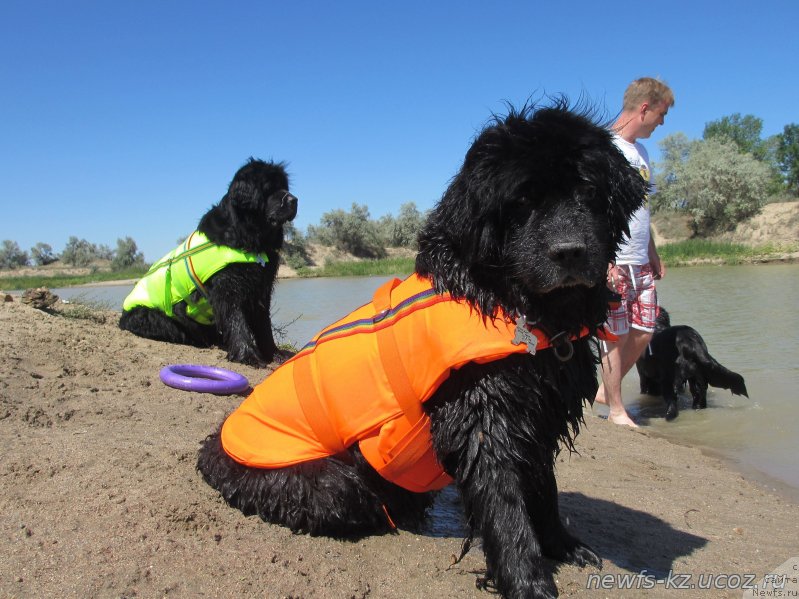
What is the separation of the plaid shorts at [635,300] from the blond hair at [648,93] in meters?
1.59

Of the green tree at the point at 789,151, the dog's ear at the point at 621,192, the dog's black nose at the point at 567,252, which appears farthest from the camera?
the green tree at the point at 789,151

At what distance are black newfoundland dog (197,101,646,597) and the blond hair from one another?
3693 millimetres

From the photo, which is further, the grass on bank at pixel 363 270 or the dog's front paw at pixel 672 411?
the grass on bank at pixel 363 270

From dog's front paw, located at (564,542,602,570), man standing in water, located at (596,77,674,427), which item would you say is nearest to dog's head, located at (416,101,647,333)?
dog's front paw, located at (564,542,602,570)

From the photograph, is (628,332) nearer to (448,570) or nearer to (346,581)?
(448,570)

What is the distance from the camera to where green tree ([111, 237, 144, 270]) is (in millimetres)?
48812

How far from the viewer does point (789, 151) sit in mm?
64625

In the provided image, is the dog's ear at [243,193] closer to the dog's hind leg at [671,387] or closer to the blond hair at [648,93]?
the blond hair at [648,93]

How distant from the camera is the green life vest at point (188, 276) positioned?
6.52 m

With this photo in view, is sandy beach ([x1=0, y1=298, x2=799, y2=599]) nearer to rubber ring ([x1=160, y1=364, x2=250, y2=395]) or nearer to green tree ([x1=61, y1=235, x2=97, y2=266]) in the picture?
rubber ring ([x1=160, y1=364, x2=250, y2=395])

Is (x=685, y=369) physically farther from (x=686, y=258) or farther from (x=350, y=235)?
(x=350, y=235)

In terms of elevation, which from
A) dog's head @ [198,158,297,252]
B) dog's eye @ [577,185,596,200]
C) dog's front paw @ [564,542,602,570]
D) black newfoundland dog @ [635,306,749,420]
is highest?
dog's head @ [198,158,297,252]

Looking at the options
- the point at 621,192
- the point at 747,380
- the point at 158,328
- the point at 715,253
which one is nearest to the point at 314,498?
the point at 621,192

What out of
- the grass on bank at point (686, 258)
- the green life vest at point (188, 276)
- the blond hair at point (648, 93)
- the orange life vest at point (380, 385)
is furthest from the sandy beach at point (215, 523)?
the grass on bank at point (686, 258)
